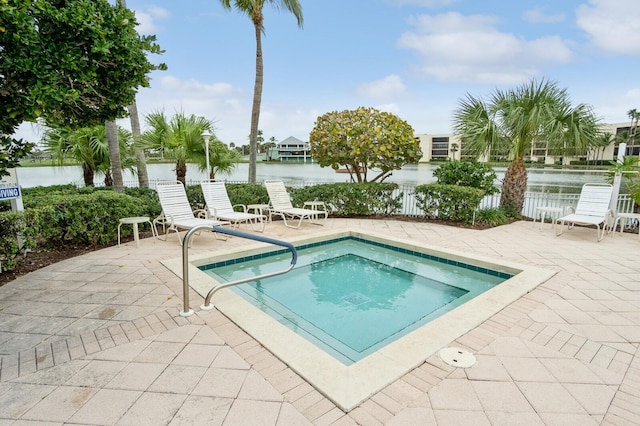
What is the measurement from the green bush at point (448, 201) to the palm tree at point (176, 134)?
19.2 ft

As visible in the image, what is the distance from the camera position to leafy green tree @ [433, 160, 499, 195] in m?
8.00

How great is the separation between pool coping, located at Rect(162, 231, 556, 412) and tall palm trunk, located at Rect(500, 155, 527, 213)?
15.0 feet

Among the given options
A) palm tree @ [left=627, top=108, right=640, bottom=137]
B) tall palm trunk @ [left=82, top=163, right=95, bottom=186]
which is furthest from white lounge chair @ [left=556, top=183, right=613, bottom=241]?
palm tree @ [left=627, top=108, right=640, bottom=137]

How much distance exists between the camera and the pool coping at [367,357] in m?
2.06

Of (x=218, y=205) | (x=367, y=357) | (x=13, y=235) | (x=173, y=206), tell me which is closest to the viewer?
(x=367, y=357)

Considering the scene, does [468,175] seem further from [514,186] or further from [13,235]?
[13,235]

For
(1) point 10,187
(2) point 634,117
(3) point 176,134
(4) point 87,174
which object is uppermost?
(2) point 634,117

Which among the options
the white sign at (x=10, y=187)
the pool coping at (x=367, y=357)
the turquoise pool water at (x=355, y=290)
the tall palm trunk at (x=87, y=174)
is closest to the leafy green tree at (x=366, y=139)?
the turquoise pool water at (x=355, y=290)

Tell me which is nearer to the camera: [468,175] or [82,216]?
[82,216]

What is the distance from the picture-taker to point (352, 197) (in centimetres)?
851

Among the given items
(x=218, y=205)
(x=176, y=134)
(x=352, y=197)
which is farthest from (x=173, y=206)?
(x=352, y=197)

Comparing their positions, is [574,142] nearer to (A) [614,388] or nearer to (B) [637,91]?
(B) [637,91]

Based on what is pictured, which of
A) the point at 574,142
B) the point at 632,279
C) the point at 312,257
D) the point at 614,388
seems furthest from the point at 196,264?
the point at 574,142

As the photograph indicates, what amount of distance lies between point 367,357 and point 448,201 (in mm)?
6243
